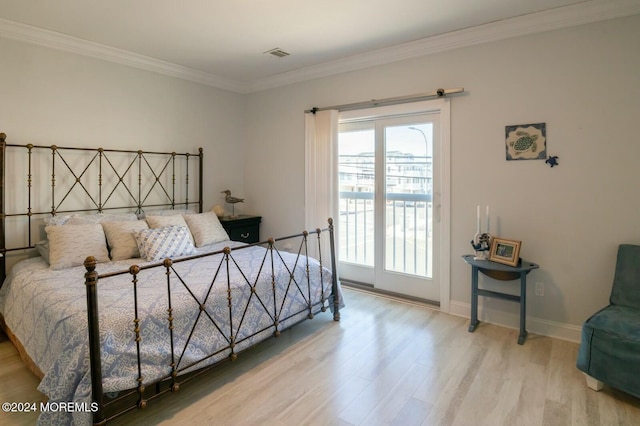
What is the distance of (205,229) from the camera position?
3729mm

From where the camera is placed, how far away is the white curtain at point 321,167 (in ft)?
13.6

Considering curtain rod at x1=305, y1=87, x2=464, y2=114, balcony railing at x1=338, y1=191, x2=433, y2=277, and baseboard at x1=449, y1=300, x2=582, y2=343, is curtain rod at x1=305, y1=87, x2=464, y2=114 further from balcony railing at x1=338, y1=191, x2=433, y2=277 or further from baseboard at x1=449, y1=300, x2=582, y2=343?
baseboard at x1=449, y1=300, x2=582, y2=343

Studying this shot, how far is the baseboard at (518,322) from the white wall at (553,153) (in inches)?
0.5

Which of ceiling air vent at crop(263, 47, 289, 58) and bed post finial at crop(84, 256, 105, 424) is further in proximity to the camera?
ceiling air vent at crop(263, 47, 289, 58)

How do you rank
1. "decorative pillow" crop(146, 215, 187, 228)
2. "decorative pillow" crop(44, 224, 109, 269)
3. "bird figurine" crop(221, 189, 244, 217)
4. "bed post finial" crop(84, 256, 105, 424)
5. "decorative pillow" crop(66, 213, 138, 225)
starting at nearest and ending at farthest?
"bed post finial" crop(84, 256, 105, 424)
"decorative pillow" crop(44, 224, 109, 269)
"decorative pillow" crop(66, 213, 138, 225)
"decorative pillow" crop(146, 215, 187, 228)
"bird figurine" crop(221, 189, 244, 217)

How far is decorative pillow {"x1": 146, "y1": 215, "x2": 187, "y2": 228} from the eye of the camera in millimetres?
3443

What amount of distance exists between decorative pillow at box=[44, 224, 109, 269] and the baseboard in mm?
3210

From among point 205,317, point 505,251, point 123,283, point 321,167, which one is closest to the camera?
point 205,317

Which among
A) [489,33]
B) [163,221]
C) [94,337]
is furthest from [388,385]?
[489,33]

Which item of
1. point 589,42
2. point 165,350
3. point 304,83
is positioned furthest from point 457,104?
point 165,350

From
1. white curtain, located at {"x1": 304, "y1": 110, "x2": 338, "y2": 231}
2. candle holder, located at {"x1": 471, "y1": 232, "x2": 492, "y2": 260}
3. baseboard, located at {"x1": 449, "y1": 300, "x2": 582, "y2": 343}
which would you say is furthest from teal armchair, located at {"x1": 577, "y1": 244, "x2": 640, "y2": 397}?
white curtain, located at {"x1": 304, "y1": 110, "x2": 338, "y2": 231}

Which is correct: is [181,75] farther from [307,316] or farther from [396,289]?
[396,289]

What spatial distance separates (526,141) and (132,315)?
318cm

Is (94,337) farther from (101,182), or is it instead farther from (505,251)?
(505,251)
